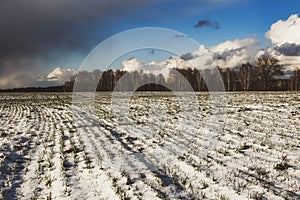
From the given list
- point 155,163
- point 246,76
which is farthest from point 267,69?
point 155,163

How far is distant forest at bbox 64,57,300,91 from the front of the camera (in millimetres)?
68812

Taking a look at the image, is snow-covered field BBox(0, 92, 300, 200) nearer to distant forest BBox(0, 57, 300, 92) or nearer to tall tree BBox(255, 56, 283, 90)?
distant forest BBox(0, 57, 300, 92)

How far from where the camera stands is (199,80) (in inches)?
Answer: 3204

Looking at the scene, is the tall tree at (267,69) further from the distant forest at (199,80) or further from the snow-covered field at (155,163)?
the snow-covered field at (155,163)

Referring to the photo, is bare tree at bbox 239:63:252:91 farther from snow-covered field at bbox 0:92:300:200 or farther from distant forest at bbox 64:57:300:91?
snow-covered field at bbox 0:92:300:200

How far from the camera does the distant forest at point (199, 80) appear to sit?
68.8 meters

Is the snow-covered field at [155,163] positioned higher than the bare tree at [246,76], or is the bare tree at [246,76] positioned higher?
the bare tree at [246,76]

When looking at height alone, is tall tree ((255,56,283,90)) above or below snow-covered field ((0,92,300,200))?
above

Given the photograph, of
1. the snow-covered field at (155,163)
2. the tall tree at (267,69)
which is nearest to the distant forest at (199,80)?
the tall tree at (267,69)

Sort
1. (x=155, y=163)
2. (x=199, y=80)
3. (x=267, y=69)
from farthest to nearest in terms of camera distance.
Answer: (x=199, y=80) → (x=267, y=69) → (x=155, y=163)

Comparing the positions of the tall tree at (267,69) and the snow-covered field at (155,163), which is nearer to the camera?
the snow-covered field at (155,163)

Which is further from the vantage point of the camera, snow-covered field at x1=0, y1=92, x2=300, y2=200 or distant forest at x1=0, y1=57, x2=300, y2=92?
distant forest at x1=0, y1=57, x2=300, y2=92

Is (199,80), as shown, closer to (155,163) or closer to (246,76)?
(246,76)

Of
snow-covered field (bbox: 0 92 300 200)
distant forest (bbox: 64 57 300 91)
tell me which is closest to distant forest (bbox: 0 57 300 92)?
distant forest (bbox: 64 57 300 91)
